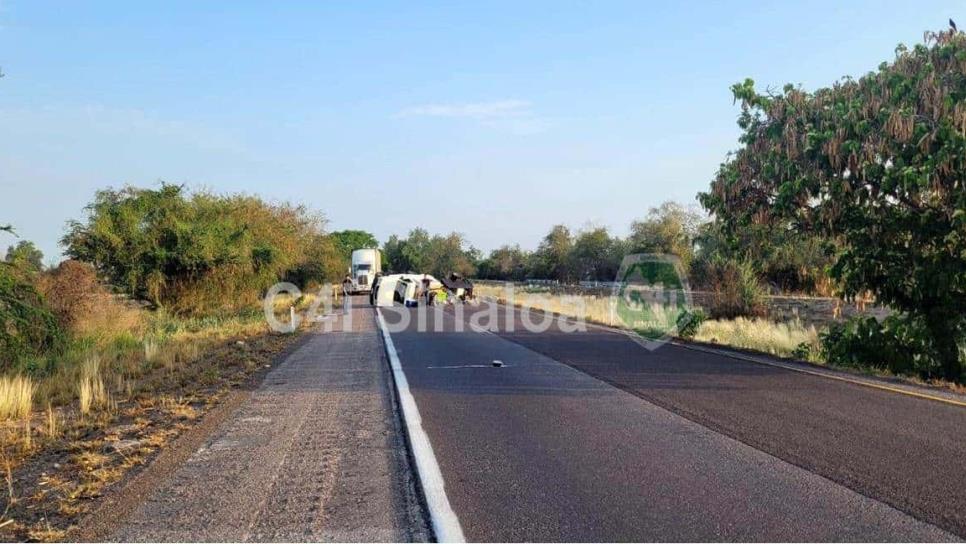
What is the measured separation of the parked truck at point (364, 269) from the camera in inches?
2328

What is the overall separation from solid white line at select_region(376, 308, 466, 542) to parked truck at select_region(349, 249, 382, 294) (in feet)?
159

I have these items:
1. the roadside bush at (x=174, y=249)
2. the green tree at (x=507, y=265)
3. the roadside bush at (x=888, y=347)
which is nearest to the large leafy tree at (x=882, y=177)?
the roadside bush at (x=888, y=347)

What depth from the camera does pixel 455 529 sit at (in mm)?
5031

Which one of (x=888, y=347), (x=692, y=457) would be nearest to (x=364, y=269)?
(x=888, y=347)

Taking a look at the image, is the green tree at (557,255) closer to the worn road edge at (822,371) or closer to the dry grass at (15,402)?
the worn road edge at (822,371)

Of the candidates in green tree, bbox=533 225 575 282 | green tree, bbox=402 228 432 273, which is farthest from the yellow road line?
green tree, bbox=402 228 432 273

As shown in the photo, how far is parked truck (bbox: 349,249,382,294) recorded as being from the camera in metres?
59.1

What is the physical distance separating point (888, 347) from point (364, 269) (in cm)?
4886

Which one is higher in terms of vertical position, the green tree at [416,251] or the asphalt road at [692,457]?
the green tree at [416,251]

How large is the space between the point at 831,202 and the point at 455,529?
1278 cm

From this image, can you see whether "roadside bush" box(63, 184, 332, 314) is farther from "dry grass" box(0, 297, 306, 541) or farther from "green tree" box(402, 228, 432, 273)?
"green tree" box(402, 228, 432, 273)

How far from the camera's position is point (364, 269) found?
199 ft

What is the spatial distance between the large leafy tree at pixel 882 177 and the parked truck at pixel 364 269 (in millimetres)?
45070

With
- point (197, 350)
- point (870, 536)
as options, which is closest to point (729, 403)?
point (870, 536)
